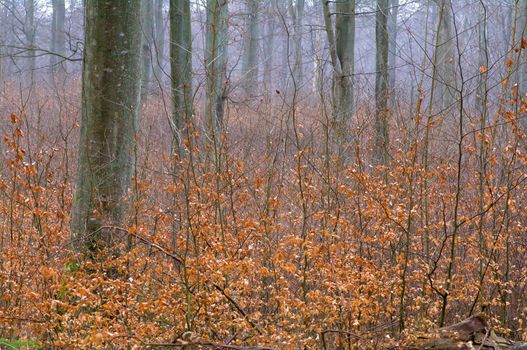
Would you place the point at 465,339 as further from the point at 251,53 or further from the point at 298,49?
the point at 251,53

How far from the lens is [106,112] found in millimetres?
5273

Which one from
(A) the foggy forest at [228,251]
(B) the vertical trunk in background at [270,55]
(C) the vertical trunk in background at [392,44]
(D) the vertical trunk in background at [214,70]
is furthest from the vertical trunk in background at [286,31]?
(C) the vertical trunk in background at [392,44]

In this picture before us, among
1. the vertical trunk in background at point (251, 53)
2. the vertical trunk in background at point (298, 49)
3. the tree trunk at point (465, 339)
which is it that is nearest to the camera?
the tree trunk at point (465, 339)

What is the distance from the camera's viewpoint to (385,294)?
14.0 ft

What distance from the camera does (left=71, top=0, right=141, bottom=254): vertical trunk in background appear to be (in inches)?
207

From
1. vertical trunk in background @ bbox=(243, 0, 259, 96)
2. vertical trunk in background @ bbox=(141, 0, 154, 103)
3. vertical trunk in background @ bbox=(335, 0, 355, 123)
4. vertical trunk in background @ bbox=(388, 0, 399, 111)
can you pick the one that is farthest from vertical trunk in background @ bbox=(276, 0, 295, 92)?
vertical trunk in background @ bbox=(141, 0, 154, 103)

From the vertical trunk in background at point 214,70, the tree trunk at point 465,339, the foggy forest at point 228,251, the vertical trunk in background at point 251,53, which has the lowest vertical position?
the tree trunk at point 465,339

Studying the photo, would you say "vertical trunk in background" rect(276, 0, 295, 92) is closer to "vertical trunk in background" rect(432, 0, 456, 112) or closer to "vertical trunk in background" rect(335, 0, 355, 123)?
"vertical trunk in background" rect(335, 0, 355, 123)

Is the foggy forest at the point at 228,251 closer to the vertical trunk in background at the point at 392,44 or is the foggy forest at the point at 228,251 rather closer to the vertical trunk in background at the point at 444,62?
the vertical trunk in background at the point at 444,62

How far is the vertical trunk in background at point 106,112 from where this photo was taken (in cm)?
525

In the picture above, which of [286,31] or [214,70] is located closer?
[286,31]

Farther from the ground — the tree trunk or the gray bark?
the gray bark

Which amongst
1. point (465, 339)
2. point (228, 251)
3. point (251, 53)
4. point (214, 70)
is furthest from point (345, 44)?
point (251, 53)

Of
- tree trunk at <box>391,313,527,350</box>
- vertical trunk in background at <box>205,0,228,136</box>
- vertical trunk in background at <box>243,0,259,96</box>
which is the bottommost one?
tree trunk at <box>391,313,527,350</box>
